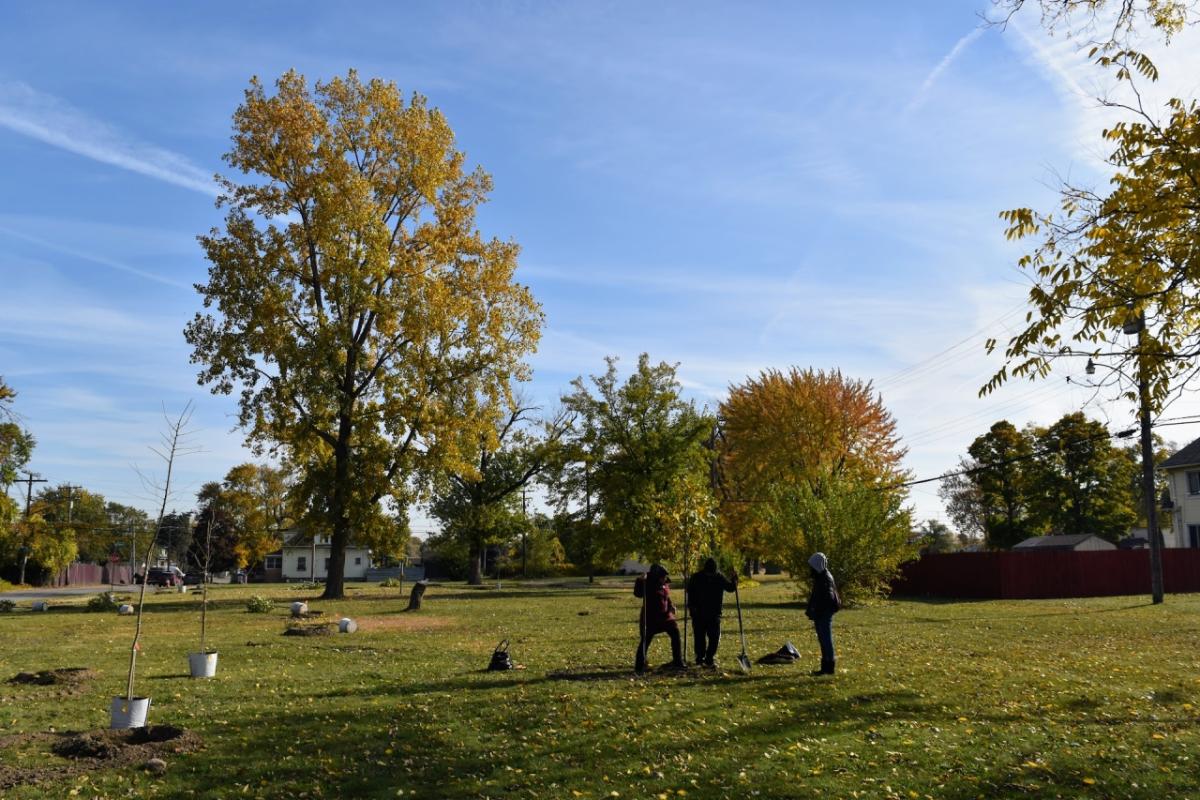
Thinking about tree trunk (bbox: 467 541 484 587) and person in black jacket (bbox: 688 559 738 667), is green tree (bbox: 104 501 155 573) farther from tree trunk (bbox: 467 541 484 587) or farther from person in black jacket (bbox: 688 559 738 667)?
person in black jacket (bbox: 688 559 738 667)

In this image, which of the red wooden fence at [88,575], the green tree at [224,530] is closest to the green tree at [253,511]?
the green tree at [224,530]

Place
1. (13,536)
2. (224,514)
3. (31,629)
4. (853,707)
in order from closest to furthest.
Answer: (853,707) < (31,629) < (13,536) < (224,514)

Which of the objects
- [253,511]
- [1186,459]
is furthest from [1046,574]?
[253,511]

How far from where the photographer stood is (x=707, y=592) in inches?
554

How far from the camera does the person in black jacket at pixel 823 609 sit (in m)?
13.2

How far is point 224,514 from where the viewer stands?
8294 centimetres

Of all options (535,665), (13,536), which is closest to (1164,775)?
(535,665)

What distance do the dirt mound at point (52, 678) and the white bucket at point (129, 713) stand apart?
178 inches

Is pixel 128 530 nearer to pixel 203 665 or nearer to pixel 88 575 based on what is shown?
pixel 88 575

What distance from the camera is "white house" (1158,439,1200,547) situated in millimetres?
50312

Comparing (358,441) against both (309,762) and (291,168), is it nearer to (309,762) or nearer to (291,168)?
(291,168)

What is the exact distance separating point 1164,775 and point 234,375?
111ft

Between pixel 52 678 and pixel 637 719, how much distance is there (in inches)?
370

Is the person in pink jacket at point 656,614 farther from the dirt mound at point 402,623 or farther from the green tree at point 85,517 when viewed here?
the green tree at point 85,517
